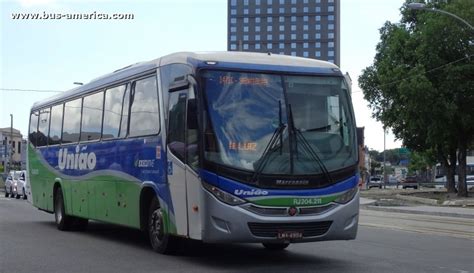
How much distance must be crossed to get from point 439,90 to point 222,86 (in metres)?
30.2

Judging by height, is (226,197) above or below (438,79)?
below

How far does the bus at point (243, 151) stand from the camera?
29.5 feet

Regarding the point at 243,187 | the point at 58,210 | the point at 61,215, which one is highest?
the point at 243,187

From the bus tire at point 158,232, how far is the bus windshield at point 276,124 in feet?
6.34

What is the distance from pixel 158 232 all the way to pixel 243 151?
8.05ft

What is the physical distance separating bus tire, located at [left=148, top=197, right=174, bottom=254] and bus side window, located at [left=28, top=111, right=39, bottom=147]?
8315 mm

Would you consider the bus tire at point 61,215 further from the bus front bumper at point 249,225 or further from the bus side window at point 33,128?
the bus front bumper at point 249,225

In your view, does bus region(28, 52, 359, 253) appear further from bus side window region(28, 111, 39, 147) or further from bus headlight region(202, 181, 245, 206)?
bus side window region(28, 111, 39, 147)

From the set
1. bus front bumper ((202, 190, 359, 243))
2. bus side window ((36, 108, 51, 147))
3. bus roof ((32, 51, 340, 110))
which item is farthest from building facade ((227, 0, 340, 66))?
bus front bumper ((202, 190, 359, 243))

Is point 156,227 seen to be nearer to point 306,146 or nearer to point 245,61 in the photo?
point 306,146

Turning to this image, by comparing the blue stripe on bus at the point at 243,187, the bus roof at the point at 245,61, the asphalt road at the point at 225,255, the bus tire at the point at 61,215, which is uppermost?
the bus roof at the point at 245,61

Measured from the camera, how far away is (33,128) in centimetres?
1819

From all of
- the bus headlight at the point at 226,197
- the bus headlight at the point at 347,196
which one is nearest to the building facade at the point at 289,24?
the bus headlight at the point at 347,196

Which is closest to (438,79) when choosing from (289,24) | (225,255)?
(225,255)
